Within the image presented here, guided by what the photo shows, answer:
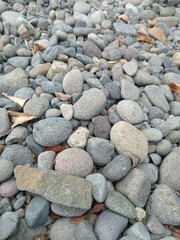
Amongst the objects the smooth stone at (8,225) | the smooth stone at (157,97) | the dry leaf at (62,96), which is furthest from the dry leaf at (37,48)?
the smooth stone at (8,225)

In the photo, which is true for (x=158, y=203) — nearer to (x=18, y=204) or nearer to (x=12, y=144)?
(x=18, y=204)

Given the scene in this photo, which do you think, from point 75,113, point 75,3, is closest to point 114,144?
point 75,113

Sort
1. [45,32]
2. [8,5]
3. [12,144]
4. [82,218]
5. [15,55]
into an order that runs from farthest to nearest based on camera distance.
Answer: [8,5] → [45,32] → [15,55] → [12,144] → [82,218]

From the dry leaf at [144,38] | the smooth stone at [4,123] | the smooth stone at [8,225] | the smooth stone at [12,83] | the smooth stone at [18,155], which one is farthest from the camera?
the dry leaf at [144,38]

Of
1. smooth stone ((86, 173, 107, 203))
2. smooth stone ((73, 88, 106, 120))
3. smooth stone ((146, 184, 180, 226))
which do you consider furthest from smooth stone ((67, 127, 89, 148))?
smooth stone ((146, 184, 180, 226))

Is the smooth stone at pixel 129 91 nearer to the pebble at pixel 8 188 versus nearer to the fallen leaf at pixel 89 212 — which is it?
the fallen leaf at pixel 89 212

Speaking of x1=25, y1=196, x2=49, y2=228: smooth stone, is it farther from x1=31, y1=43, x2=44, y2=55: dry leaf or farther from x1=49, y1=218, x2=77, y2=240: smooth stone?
x1=31, y1=43, x2=44, y2=55: dry leaf

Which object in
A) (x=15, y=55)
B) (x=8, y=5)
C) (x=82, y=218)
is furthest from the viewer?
(x=8, y=5)
